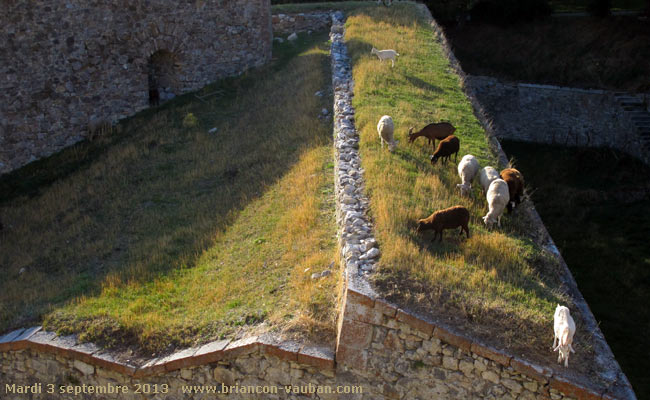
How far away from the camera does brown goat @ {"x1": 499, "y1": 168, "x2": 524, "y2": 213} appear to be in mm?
9547

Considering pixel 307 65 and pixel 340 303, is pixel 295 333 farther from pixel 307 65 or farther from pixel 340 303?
pixel 307 65

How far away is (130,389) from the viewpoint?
874 centimetres

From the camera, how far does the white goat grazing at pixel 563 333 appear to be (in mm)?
6699

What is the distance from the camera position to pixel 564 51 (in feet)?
82.3

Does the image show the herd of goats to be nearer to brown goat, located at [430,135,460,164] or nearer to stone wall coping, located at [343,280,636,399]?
brown goat, located at [430,135,460,164]

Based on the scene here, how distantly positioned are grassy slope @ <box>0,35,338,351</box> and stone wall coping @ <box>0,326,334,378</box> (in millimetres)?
217

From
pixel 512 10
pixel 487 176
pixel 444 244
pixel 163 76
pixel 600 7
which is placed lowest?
pixel 163 76

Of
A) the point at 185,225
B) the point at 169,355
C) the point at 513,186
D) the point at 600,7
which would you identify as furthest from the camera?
the point at 600,7

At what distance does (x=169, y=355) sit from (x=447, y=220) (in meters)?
4.19

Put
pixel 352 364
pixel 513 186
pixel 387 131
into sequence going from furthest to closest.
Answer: pixel 387 131 → pixel 513 186 → pixel 352 364

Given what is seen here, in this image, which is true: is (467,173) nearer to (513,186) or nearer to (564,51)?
(513,186)

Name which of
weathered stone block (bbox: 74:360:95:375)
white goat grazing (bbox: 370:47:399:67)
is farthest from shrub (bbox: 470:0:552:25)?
weathered stone block (bbox: 74:360:95:375)

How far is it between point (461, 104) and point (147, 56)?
9.39 meters

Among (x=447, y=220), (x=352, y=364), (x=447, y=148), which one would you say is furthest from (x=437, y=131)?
(x=352, y=364)
